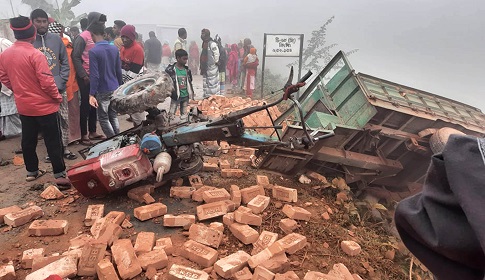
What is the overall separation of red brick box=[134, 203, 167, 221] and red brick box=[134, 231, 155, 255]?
38 cm

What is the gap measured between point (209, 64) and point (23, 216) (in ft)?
24.4

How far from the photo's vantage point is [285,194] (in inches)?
163

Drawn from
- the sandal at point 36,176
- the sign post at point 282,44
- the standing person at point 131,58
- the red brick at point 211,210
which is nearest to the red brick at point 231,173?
the red brick at point 211,210

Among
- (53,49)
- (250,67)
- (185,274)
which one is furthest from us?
(250,67)

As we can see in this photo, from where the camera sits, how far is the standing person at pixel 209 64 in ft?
31.5

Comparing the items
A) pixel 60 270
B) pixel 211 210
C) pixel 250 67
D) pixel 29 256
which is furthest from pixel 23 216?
pixel 250 67

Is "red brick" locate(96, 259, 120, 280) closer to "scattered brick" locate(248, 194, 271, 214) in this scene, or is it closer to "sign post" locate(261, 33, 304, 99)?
"scattered brick" locate(248, 194, 271, 214)

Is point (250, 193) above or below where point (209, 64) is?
below

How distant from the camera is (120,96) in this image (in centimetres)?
406

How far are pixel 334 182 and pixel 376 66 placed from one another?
41.1 meters

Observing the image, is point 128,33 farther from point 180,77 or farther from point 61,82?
point 61,82

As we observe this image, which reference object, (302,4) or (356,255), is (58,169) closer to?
(356,255)

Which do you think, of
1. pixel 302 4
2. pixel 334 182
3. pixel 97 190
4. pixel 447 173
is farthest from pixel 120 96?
pixel 302 4

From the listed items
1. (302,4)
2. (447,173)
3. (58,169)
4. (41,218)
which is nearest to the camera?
(447,173)
